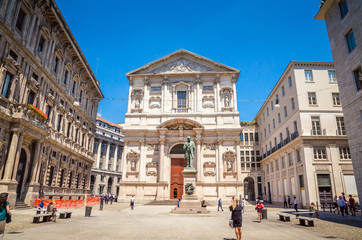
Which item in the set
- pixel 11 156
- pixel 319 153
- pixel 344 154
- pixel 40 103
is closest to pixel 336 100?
pixel 344 154

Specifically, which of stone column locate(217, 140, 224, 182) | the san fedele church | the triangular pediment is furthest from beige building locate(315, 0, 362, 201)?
the triangular pediment

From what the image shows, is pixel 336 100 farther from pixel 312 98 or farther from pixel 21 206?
pixel 21 206

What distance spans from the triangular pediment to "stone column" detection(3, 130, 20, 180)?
20.6 m

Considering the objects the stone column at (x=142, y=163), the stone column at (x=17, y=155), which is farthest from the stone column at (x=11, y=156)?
the stone column at (x=142, y=163)

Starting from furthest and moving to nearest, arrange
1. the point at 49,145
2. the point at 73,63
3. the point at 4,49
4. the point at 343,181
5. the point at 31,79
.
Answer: the point at 73,63 → the point at 343,181 → the point at 49,145 → the point at 31,79 → the point at 4,49

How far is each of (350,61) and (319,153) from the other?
43.9 ft

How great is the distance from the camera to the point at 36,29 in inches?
859

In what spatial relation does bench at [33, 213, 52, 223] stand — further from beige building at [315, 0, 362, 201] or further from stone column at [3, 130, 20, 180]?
beige building at [315, 0, 362, 201]

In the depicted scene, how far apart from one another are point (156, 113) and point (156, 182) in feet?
31.2

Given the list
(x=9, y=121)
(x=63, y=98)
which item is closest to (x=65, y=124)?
(x=63, y=98)

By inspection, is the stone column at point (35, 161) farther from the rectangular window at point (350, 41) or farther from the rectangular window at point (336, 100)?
the rectangular window at point (336, 100)

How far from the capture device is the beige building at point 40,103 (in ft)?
58.5

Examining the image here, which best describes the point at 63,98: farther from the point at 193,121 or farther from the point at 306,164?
the point at 306,164

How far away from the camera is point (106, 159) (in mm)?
58375
